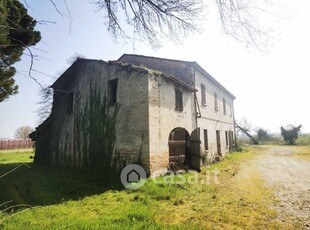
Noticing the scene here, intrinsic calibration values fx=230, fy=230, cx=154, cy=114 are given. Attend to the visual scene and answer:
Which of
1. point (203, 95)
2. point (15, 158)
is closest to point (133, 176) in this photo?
point (203, 95)

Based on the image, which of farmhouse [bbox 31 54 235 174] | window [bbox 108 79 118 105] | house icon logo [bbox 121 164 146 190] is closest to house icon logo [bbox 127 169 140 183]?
house icon logo [bbox 121 164 146 190]

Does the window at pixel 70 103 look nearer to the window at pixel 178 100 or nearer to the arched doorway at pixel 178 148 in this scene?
the window at pixel 178 100

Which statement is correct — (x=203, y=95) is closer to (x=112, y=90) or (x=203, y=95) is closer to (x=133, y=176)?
(x=112, y=90)

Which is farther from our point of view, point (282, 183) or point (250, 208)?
point (282, 183)

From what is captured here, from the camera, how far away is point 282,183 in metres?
9.70

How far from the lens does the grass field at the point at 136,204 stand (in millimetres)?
5402

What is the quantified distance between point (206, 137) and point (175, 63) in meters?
5.77

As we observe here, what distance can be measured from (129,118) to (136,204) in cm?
460

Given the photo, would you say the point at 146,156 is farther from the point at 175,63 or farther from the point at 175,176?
the point at 175,63

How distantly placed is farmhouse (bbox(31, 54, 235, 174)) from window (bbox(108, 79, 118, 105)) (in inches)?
2.0

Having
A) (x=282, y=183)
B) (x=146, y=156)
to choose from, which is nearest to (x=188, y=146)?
(x=146, y=156)

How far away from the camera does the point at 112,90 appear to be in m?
11.9

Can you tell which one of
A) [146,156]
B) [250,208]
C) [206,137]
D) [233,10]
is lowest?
[250,208]

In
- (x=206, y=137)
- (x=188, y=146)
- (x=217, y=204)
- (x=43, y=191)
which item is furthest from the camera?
(x=206, y=137)
